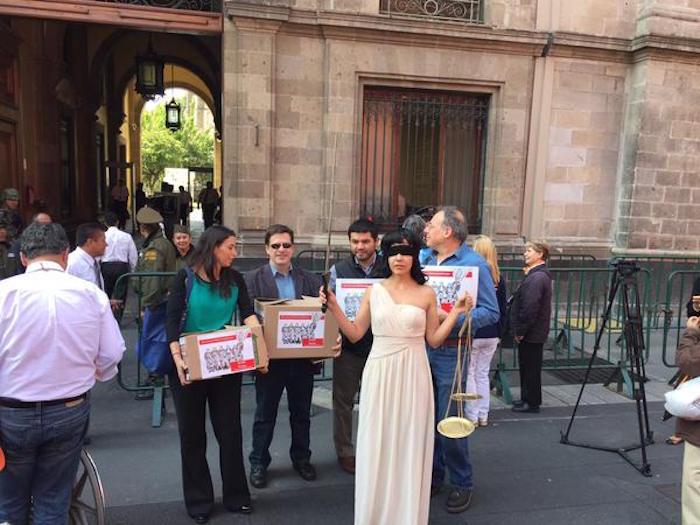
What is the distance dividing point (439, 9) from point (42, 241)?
8.23 meters

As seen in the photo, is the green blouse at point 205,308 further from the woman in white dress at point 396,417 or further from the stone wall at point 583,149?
the stone wall at point 583,149

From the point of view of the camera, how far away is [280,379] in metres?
3.90

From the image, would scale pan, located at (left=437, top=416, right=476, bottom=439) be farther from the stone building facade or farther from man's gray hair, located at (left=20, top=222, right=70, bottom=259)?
the stone building facade

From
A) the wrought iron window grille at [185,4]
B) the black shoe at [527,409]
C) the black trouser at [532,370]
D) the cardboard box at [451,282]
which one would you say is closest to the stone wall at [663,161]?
the black trouser at [532,370]

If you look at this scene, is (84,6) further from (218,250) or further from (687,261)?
(687,261)

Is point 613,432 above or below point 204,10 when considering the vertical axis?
below

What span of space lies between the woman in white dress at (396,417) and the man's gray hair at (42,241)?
5.49 ft

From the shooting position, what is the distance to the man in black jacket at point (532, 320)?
5.38m

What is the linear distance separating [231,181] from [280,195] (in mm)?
807

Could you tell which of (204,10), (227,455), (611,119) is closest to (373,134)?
(204,10)

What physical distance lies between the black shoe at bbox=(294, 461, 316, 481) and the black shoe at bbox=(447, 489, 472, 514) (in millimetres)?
1014

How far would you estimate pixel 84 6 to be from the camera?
800 centimetres

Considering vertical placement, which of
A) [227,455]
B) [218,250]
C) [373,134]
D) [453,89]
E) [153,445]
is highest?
[453,89]

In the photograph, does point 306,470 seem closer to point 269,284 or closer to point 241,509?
point 241,509
